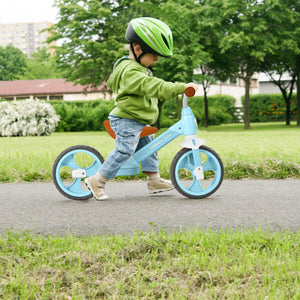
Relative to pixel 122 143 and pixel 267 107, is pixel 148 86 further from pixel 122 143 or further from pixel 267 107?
pixel 267 107

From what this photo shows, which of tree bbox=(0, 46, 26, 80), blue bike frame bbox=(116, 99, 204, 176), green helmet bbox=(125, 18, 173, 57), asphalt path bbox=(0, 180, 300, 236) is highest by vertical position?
tree bbox=(0, 46, 26, 80)

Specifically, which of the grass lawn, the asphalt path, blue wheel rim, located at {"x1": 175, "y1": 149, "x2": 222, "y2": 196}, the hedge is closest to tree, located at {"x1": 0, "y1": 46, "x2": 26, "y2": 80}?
the hedge

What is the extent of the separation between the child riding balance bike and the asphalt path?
226 millimetres

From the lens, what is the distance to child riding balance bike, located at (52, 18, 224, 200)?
393 cm

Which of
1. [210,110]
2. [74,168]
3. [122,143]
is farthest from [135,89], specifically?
[210,110]

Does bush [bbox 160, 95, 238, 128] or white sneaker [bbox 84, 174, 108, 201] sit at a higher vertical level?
bush [bbox 160, 95, 238, 128]

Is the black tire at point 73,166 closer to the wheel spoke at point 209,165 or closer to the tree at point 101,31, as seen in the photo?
the wheel spoke at point 209,165

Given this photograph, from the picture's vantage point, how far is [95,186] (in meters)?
4.24

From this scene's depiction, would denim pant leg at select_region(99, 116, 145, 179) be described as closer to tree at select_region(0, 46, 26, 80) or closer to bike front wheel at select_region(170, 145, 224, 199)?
bike front wheel at select_region(170, 145, 224, 199)

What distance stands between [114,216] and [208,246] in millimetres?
1173

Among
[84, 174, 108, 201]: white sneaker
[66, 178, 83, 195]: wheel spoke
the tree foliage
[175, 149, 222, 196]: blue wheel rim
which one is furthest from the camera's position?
the tree foliage

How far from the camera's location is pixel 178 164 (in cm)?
430

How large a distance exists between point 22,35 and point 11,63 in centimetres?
10930

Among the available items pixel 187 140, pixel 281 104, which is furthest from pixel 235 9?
pixel 187 140
